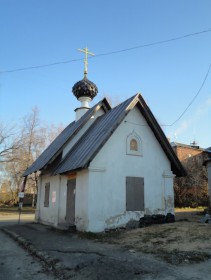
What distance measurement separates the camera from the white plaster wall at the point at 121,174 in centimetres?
1244

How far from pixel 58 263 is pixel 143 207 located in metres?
7.36

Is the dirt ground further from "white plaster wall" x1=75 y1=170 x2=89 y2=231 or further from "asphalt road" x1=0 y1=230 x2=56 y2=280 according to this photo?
"asphalt road" x1=0 y1=230 x2=56 y2=280

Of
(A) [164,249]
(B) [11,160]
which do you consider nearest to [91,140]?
(A) [164,249]

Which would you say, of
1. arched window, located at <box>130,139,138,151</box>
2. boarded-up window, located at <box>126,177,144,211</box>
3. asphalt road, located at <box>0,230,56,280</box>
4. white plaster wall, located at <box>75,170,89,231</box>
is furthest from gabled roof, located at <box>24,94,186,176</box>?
asphalt road, located at <box>0,230,56,280</box>

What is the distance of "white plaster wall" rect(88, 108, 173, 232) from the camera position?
12.4 m

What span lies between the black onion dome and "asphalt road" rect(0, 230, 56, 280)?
12.7 m

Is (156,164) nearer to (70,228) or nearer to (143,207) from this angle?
(143,207)

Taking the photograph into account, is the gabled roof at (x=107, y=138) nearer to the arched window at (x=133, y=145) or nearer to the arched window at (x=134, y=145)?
the arched window at (x=134, y=145)

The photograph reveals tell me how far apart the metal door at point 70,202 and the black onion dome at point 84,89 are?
7.97 m

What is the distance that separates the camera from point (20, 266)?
7430mm

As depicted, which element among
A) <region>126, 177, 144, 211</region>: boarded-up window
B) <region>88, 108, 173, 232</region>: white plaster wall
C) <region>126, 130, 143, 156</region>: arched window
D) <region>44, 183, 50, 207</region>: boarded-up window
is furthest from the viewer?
<region>44, 183, 50, 207</region>: boarded-up window

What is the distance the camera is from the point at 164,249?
835cm

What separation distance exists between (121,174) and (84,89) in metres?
9.01

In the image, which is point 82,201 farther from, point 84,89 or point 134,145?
point 84,89
